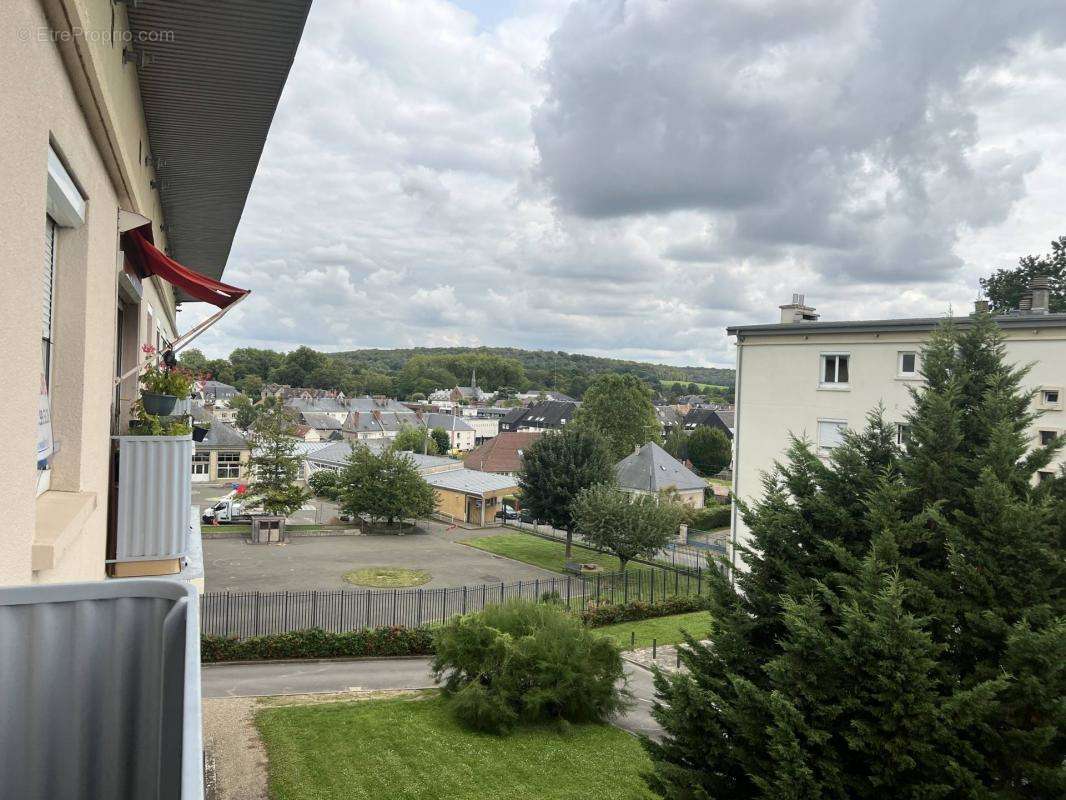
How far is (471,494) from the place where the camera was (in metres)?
48.3

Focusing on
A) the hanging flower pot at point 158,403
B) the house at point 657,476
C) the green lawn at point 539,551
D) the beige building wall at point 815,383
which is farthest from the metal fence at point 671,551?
the hanging flower pot at point 158,403

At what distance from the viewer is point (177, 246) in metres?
15.5

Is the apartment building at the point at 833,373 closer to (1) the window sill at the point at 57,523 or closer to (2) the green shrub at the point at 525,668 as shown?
(2) the green shrub at the point at 525,668

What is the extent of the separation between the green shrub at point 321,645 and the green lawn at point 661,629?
675cm

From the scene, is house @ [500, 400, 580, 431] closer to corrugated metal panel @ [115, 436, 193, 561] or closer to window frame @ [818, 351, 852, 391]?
window frame @ [818, 351, 852, 391]

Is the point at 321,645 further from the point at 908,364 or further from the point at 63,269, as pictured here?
the point at 908,364

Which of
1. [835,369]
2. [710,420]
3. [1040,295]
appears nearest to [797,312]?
[835,369]

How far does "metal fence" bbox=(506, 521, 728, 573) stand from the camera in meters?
36.7

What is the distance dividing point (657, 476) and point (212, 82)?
152 feet

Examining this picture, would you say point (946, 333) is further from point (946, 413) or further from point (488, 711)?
point (488, 711)

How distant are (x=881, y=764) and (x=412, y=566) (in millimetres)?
29549

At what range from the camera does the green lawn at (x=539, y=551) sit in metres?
37.9

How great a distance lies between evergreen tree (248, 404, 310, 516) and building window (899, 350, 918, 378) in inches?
1331

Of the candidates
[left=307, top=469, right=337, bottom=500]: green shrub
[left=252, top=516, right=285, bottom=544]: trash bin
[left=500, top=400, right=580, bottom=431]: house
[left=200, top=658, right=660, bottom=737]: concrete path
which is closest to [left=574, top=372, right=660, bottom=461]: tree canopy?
[left=307, top=469, right=337, bottom=500]: green shrub
